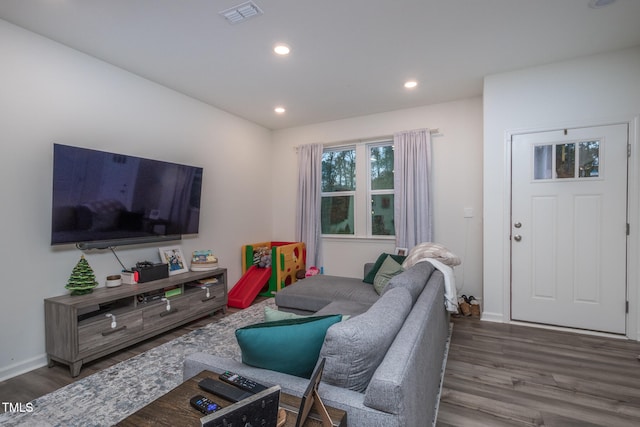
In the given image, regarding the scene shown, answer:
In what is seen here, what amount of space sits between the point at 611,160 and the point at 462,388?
2.65m

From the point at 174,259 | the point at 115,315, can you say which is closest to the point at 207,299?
the point at 174,259

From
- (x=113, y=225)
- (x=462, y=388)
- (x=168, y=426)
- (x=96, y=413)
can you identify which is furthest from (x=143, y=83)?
(x=462, y=388)

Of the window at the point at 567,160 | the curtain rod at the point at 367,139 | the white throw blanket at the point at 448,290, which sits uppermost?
the curtain rod at the point at 367,139

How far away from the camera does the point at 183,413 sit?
3.05ft

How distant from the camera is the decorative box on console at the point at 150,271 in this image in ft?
9.65

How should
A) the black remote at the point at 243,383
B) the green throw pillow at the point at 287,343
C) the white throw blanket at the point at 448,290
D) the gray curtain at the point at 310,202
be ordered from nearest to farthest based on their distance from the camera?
the black remote at the point at 243,383 < the green throw pillow at the point at 287,343 < the white throw blanket at the point at 448,290 < the gray curtain at the point at 310,202

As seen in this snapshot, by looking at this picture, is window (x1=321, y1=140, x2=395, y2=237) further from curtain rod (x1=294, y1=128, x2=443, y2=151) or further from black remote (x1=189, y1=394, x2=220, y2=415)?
black remote (x1=189, y1=394, x2=220, y2=415)

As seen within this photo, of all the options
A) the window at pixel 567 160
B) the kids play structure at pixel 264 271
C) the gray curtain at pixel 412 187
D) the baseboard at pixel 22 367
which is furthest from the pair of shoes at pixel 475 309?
the baseboard at pixel 22 367

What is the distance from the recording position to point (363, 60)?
2.94 m

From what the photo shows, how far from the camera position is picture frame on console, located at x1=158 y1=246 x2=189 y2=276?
336cm

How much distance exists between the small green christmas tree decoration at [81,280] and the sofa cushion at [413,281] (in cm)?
247

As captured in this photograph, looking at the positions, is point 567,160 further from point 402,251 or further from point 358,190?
point 358,190

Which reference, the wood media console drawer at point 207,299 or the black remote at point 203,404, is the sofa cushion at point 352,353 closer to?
the black remote at point 203,404

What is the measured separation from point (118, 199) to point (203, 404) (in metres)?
2.60
